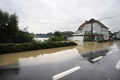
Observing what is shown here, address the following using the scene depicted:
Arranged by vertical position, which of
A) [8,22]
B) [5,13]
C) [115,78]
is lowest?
[115,78]

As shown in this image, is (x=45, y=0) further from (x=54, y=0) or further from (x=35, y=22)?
(x=35, y=22)

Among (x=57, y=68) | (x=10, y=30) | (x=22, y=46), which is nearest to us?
(x=57, y=68)

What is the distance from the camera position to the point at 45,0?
1538 centimetres

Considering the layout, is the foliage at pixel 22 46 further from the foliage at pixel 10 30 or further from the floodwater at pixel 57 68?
the foliage at pixel 10 30

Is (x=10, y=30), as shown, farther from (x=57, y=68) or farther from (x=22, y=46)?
(x=57, y=68)

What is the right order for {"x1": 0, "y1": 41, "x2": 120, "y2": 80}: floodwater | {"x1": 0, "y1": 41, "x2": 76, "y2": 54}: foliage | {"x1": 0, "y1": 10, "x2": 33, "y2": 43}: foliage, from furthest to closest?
1. {"x1": 0, "y1": 10, "x2": 33, "y2": 43}: foliage
2. {"x1": 0, "y1": 41, "x2": 76, "y2": 54}: foliage
3. {"x1": 0, "y1": 41, "x2": 120, "y2": 80}: floodwater

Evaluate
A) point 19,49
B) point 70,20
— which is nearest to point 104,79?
point 19,49

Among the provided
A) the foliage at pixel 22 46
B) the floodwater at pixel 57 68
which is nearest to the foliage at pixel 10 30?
the foliage at pixel 22 46

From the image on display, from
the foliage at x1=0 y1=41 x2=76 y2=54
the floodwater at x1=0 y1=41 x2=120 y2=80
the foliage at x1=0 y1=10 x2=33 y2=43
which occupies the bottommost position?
the floodwater at x1=0 y1=41 x2=120 y2=80

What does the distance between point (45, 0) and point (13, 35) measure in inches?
408

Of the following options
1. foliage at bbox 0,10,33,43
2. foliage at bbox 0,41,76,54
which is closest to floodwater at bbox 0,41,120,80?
foliage at bbox 0,41,76,54

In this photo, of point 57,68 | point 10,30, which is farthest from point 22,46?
point 10,30

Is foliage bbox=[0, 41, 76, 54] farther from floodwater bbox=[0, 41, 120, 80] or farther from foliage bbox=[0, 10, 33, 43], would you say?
foliage bbox=[0, 10, 33, 43]

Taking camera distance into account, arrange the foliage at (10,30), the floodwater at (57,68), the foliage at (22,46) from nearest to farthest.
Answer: the floodwater at (57,68)
the foliage at (22,46)
the foliage at (10,30)
